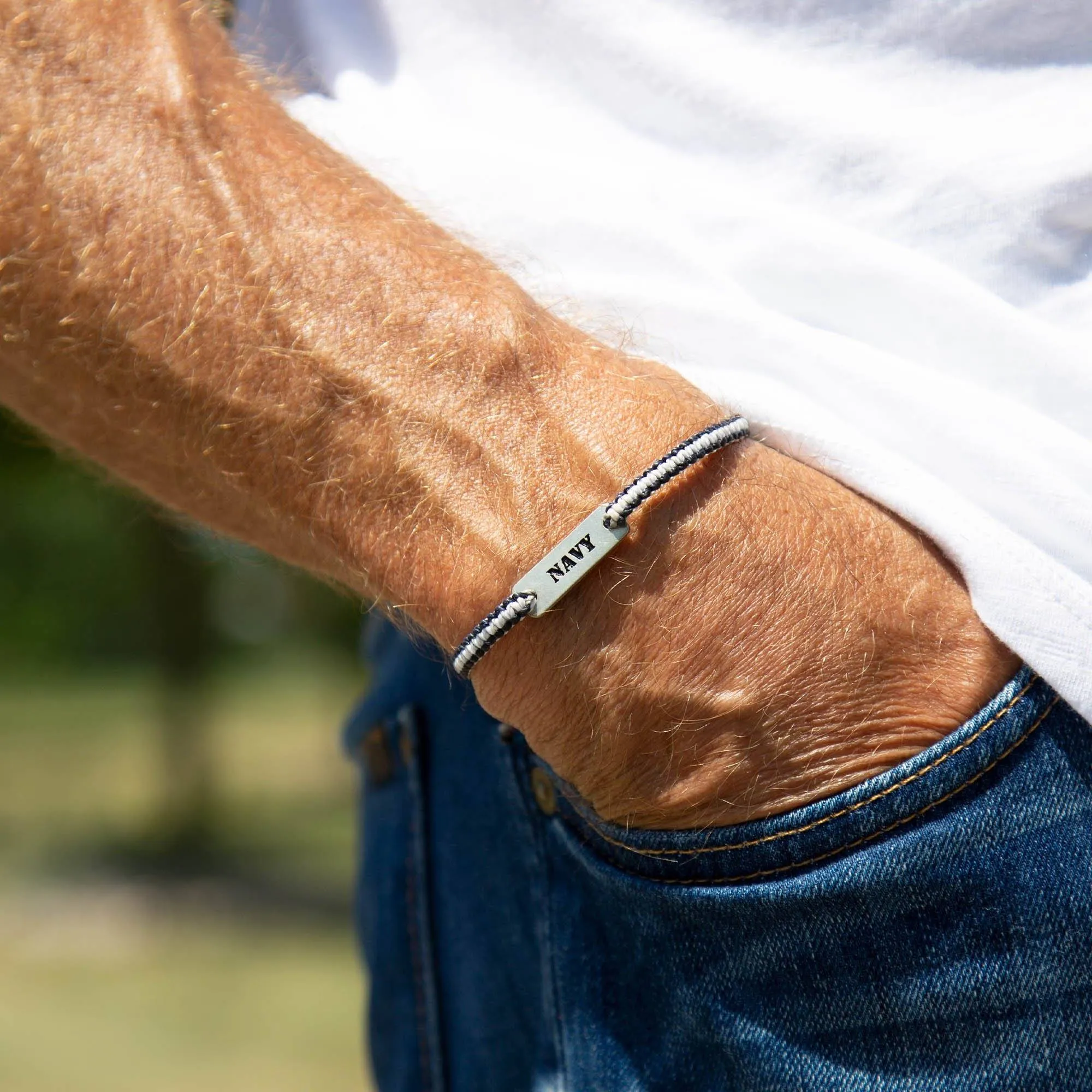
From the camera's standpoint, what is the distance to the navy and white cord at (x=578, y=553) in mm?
810

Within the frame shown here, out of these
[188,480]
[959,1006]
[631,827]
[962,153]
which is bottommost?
[959,1006]

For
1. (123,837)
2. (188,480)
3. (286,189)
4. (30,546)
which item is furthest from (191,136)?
(30,546)

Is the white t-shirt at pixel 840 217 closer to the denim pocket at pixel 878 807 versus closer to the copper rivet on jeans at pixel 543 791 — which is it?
the denim pocket at pixel 878 807

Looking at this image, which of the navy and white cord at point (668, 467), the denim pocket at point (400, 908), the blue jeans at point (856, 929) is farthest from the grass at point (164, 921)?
the navy and white cord at point (668, 467)

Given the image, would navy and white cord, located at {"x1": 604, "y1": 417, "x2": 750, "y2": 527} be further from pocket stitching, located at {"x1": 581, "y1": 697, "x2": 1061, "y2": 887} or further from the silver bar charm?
pocket stitching, located at {"x1": 581, "y1": 697, "x2": 1061, "y2": 887}

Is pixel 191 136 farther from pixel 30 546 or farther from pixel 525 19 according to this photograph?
pixel 30 546

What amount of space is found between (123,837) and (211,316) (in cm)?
837

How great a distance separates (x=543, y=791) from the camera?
3.27 feet

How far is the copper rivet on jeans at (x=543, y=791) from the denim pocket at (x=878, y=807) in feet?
0.52

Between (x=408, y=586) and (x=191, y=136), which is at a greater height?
(x=191, y=136)

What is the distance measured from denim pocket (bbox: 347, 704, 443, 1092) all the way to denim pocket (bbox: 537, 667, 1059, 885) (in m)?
0.44

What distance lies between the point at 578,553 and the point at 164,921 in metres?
7.10

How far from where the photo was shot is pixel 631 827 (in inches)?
34.7

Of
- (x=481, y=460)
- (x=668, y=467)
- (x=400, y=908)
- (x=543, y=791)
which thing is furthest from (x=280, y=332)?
(x=400, y=908)
